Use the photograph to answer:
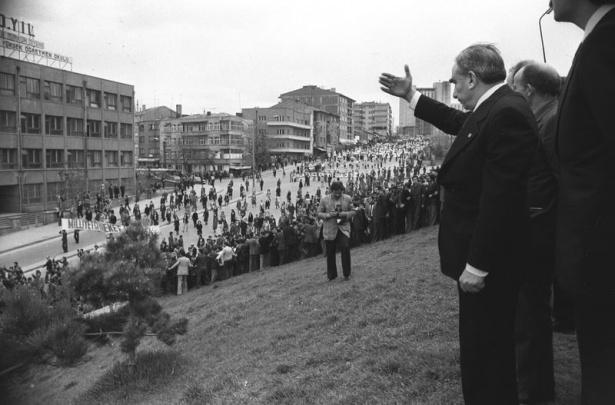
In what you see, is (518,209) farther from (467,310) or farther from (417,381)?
(417,381)

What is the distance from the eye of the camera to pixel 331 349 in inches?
233

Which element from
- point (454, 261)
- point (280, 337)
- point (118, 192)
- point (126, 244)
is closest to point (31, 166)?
point (118, 192)

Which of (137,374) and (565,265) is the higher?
→ (565,265)

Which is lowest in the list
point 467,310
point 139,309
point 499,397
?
point 139,309

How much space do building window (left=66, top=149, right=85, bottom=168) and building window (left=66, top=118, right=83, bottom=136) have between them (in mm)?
2219

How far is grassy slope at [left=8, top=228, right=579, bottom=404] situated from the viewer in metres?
4.63

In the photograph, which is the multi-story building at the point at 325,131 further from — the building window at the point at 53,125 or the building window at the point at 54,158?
the building window at the point at 54,158

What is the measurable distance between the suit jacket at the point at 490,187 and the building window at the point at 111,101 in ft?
241

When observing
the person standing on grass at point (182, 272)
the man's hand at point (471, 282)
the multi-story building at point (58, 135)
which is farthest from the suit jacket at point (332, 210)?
the multi-story building at point (58, 135)

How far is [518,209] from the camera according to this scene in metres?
2.85

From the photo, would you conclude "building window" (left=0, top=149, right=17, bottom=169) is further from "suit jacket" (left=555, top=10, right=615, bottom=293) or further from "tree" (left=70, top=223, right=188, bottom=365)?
"suit jacket" (left=555, top=10, right=615, bottom=293)

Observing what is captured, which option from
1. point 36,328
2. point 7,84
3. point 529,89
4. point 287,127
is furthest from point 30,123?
point 287,127

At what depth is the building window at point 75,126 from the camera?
209 feet

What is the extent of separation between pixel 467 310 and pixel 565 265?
41.7 inches
